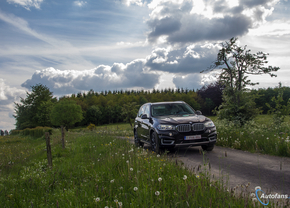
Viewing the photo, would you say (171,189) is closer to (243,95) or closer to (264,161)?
(264,161)

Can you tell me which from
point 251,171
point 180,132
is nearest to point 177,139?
point 180,132

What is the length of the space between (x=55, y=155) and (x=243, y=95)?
1398 centimetres

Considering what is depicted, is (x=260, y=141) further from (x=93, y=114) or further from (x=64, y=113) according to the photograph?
(x=93, y=114)

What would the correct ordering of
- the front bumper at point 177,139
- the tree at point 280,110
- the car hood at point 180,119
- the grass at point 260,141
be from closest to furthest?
the grass at point 260,141 < the front bumper at point 177,139 < the car hood at point 180,119 < the tree at point 280,110

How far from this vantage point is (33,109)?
217 ft

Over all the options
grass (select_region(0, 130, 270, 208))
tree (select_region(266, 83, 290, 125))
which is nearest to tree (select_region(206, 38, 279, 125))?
tree (select_region(266, 83, 290, 125))

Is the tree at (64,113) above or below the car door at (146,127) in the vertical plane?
below

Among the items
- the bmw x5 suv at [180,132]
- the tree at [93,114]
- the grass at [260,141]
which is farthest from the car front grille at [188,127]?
the tree at [93,114]

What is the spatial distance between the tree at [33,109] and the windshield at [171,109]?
61.1m

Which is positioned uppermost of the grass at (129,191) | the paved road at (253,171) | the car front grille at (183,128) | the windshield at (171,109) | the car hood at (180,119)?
the windshield at (171,109)

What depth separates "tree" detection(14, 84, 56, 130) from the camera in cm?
6362

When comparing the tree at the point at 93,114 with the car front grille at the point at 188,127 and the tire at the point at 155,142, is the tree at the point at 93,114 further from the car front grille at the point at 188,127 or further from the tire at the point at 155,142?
the car front grille at the point at 188,127

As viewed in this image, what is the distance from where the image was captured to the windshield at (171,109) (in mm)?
9203

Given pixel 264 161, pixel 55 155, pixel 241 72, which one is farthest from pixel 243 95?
pixel 55 155
